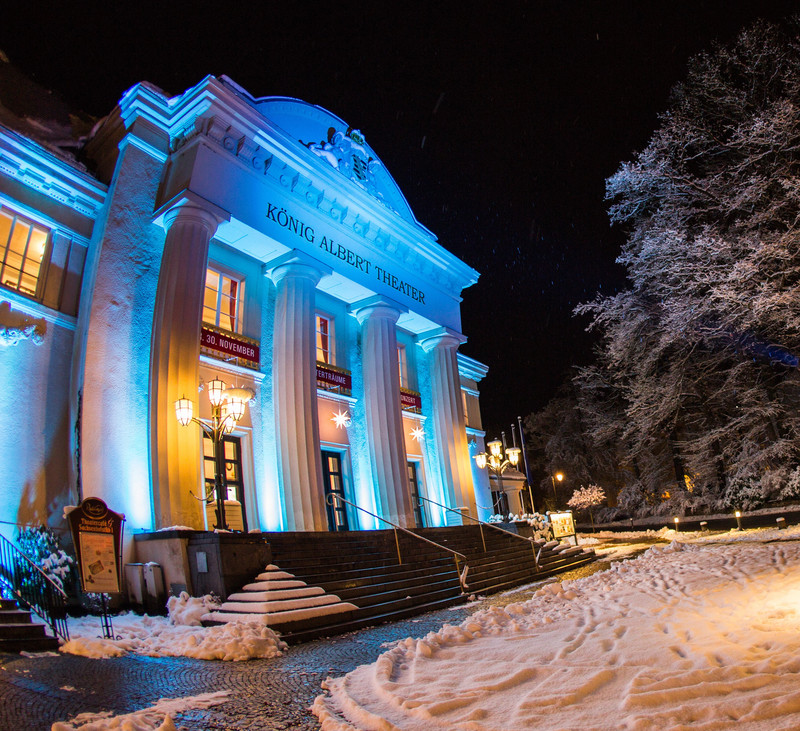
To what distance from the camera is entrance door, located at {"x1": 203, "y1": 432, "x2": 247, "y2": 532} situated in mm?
13898

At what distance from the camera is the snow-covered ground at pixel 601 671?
3.39 metres

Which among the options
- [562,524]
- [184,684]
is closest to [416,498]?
[562,524]

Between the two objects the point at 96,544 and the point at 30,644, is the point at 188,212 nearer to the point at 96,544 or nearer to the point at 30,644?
the point at 96,544

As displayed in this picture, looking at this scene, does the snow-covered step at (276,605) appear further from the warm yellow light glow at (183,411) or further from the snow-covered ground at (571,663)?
the warm yellow light glow at (183,411)

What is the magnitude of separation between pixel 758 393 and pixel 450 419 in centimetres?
1037

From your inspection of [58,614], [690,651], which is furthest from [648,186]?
[58,614]

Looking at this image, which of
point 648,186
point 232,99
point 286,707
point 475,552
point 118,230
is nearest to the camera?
point 286,707

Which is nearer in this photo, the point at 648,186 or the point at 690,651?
the point at 690,651

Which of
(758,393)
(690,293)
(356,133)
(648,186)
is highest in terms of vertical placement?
(356,133)

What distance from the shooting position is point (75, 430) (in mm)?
11227

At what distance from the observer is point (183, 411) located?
11180 millimetres

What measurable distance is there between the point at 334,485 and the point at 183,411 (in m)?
7.38

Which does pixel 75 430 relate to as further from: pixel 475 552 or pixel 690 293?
pixel 690 293

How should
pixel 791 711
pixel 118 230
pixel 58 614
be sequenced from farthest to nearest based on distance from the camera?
pixel 118 230 → pixel 58 614 → pixel 791 711
